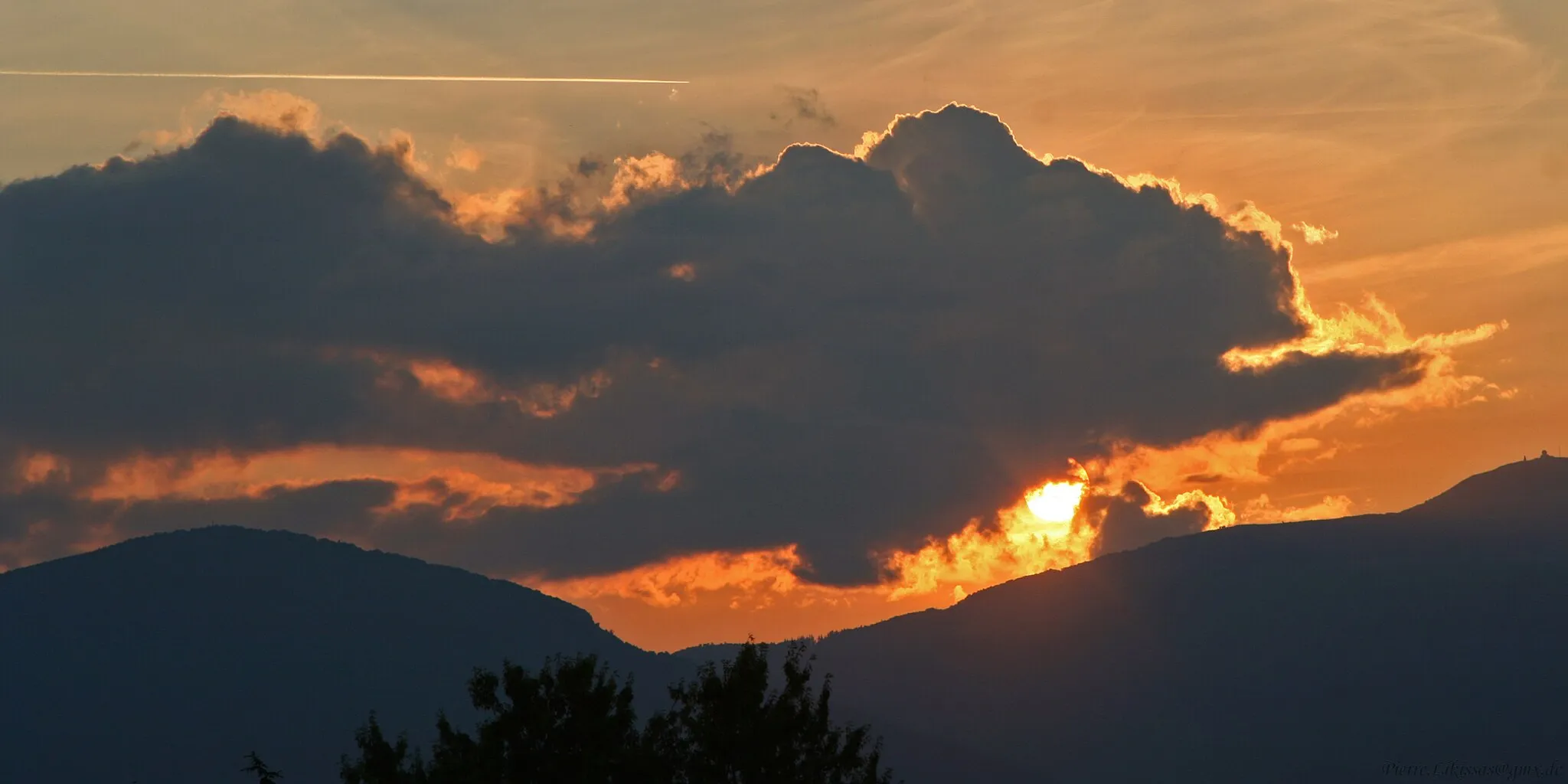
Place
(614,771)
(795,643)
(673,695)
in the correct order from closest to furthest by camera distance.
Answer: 1. (614,771)
2. (673,695)
3. (795,643)

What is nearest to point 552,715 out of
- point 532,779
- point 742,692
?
point 532,779

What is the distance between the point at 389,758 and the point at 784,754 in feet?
43.9

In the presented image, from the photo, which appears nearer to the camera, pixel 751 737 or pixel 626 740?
pixel 751 737

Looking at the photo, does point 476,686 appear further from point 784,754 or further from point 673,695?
point 784,754

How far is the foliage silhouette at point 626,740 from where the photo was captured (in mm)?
57031

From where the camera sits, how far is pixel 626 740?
59.0 m

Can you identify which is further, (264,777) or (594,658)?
→ (594,658)

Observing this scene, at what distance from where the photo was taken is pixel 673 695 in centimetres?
6153

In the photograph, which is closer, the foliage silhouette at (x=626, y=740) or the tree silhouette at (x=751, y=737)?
the foliage silhouette at (x=626, y=740)

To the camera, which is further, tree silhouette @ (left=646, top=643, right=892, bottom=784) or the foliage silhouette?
tree silhouette @ (left=646, top=643, right=892, bottom=784)

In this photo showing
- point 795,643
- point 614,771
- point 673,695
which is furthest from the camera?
point 795,643

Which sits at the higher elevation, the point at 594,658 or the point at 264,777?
the point at 594,658

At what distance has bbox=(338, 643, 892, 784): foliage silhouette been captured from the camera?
57.0m

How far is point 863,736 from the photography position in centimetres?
5972
